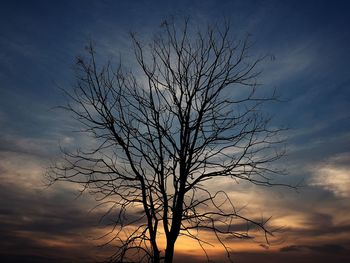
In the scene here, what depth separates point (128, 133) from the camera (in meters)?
7.68

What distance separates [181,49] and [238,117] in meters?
1.79

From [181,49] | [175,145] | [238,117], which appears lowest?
[175,145]

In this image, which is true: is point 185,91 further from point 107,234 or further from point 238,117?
point 107,234

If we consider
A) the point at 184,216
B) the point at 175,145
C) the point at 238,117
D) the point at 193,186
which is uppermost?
the point at 238,117

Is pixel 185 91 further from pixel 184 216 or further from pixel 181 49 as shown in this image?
pixel 184 216

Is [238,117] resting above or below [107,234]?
above

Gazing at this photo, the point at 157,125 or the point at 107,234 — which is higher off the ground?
the point at 157,125

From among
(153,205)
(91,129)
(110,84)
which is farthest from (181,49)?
(153,205)

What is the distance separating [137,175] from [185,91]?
1890 mm

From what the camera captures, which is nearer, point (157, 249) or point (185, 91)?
point (157, 249)

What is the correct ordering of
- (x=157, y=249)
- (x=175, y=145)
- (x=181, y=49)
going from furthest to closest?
(x=181, y=49)
(x=175, y=145)
(x=157, y=249)

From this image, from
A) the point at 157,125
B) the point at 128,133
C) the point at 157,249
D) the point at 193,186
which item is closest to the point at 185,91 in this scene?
the point at 157,125

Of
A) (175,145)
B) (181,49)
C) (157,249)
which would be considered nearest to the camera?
(157,249)

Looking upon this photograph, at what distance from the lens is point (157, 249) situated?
7.11 meters
